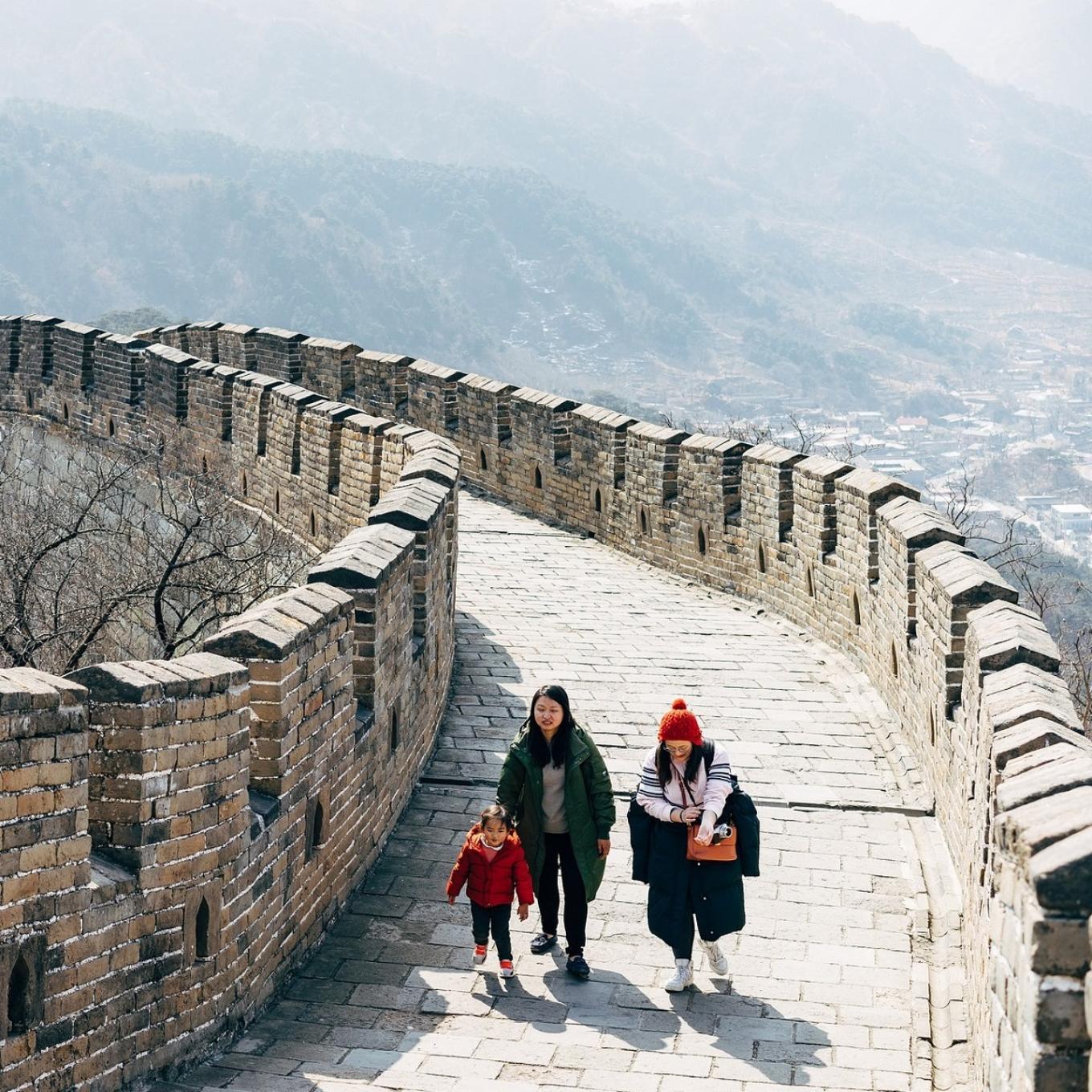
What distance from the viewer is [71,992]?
4.98 metres

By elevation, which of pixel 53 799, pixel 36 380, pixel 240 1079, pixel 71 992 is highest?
pixel 36 380

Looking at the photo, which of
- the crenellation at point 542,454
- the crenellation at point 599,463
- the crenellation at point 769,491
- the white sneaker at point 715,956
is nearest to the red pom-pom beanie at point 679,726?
the white sneaker at point 715,956

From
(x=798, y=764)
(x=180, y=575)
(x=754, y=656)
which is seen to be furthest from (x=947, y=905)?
(x=180, y=575)

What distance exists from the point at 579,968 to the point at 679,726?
1.01 metres

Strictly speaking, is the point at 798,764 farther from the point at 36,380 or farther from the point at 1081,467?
the point at 1081,467

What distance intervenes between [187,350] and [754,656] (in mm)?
13338

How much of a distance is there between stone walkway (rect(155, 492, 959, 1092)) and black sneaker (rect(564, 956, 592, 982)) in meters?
0.05

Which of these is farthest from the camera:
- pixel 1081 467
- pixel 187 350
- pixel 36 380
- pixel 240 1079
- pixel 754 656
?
pixel 1081 467

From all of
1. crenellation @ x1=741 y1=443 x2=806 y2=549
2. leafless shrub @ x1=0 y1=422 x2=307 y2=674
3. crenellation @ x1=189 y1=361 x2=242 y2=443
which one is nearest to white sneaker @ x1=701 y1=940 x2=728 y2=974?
leafless shrub @ x1=0 y1=422 x2=307 y2=674

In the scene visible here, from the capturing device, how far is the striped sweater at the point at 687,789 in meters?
6.25

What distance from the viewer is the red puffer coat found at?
6.42m

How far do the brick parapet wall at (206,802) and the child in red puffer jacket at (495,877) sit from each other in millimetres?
641

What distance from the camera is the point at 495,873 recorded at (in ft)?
21.1

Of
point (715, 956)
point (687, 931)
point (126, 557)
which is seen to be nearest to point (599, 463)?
Answer: point (126, 557)
